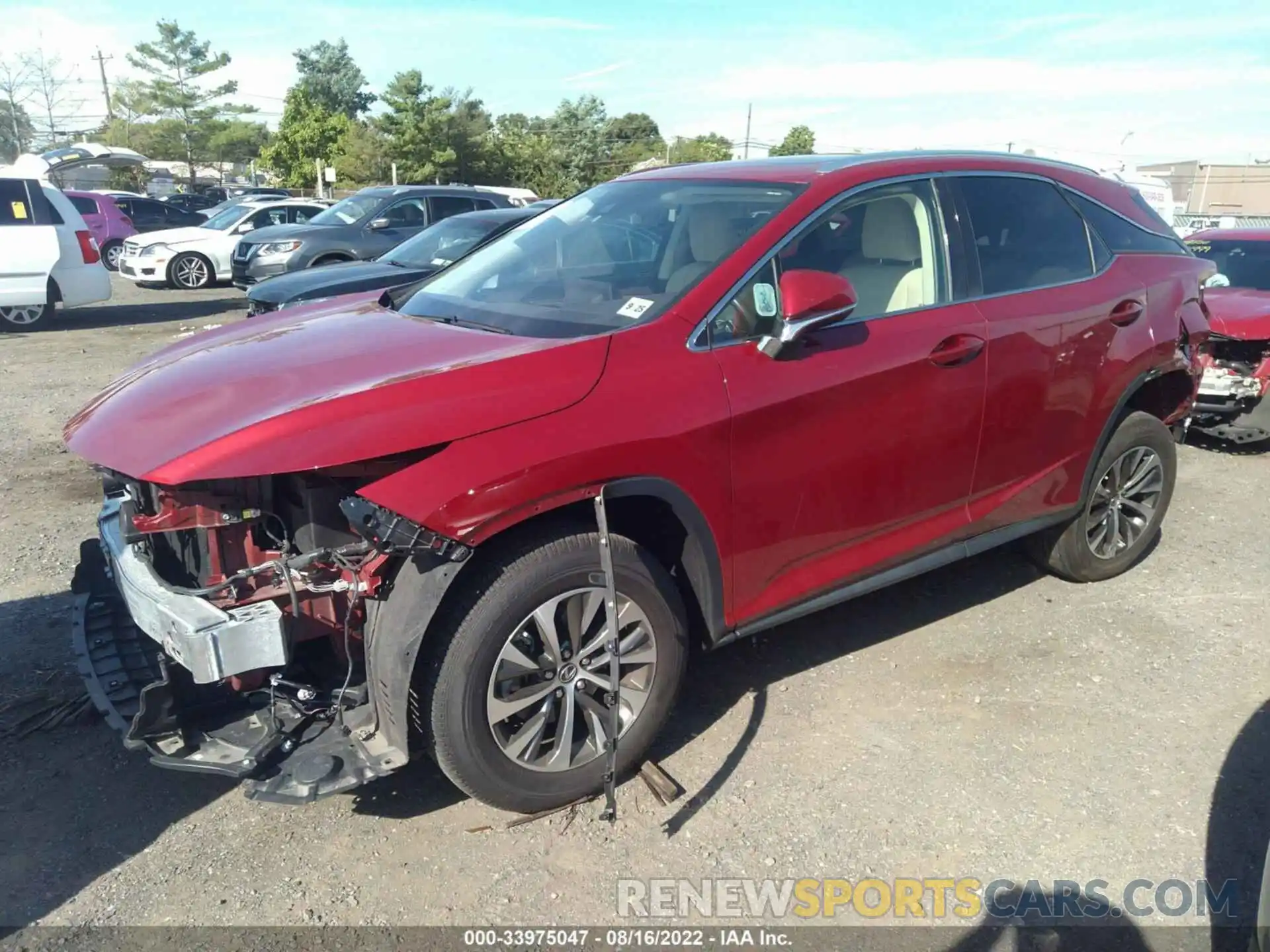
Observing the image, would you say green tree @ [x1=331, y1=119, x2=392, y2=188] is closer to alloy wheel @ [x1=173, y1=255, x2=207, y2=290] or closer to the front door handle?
alloy wheel @ [x1=173, y1=255, x2=207, y2=290]

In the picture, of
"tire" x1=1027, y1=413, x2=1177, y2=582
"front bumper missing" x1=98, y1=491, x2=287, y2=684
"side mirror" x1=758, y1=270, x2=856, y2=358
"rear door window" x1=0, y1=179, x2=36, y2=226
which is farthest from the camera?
"rear door window" x1=0, y1=179, x2=36, y2=226

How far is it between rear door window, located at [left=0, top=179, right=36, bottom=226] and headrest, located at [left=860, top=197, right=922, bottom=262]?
11.9m

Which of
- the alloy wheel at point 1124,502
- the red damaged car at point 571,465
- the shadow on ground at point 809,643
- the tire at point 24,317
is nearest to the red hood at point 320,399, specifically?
the red damaged car at point 571,465

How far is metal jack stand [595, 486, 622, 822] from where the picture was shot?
2734 millimetres

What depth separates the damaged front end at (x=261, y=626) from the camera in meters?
2.53

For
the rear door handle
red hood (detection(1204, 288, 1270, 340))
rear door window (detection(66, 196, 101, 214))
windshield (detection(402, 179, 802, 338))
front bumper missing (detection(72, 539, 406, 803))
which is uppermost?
rear door window (detection(66, 196, 101, 214))

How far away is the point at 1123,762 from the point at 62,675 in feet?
12.9

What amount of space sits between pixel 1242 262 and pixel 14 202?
43.4 ft

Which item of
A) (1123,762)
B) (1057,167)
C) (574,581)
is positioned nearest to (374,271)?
(1057,167)

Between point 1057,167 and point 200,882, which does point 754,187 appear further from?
point 200,882

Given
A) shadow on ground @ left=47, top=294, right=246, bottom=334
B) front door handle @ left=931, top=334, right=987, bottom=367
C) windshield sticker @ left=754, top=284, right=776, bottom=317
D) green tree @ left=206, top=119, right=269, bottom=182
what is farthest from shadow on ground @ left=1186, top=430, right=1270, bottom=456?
green tree @ left=206, top=119, right=269, bottom=182

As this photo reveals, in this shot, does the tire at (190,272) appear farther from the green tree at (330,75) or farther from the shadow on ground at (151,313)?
the green tree at (330,75)

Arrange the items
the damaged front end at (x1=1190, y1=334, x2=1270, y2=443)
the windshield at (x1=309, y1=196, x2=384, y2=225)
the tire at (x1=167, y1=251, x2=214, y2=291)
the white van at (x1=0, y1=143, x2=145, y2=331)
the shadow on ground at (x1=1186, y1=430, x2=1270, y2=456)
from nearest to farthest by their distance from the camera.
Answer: the damaged front end at (x1=1190, y1=334, x2=1270, y2=443) → the shadow on ground at (x1=1186, y1=430, x2=1270, y2=456) → the white van at (x1=0, y1=143, x2=145, y2=331) → the windshield at (x1=309, y1=196, x2=384, y2=225) → the tire at (x1=167, y1=251, x2=214, y2=291)

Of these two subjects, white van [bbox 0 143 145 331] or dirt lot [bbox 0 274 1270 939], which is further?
white van [bbox 0 143 145 331]
